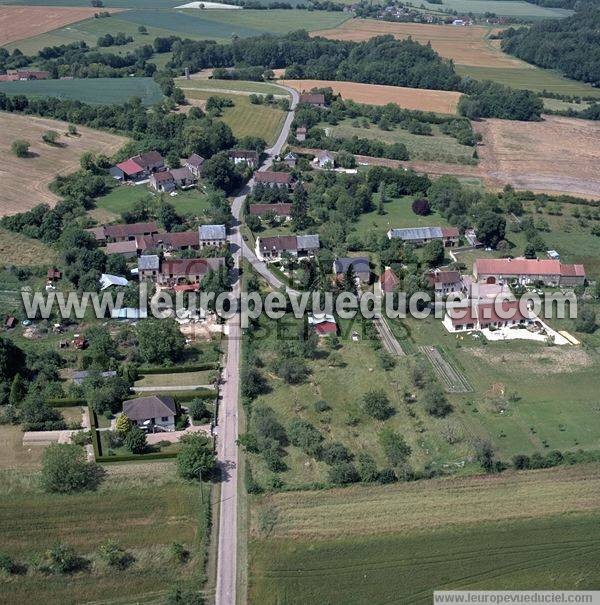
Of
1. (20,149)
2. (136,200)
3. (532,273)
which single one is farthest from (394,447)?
(20,149)

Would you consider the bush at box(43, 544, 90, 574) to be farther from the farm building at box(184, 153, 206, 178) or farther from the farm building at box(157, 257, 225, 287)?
the farm building at box(184, 153, 206, 178)

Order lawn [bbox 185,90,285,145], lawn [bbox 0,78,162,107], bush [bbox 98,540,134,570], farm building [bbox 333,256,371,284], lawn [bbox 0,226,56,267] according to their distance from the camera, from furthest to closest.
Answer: lawn [bbox 0,78,162,107], lawn [bbox 185,90,285,145], lawn [bbox 0,226,56,267], farm building [bbox 333,256,371,284], bush [bbox 98,540,134,570]

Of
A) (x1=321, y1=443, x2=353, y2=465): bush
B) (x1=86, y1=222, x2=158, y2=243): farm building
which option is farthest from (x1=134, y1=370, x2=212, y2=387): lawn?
(x1=86, y1=222, x2=158, y2=243): farm building

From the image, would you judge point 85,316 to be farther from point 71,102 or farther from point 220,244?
point 71,102

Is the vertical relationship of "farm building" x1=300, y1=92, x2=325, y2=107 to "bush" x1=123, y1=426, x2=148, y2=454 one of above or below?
below

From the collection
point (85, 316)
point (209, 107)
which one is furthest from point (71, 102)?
point (85, 316)

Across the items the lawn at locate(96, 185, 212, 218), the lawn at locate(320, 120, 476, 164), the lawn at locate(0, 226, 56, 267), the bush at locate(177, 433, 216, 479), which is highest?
the bush at locate(177, 433, 216, 479)

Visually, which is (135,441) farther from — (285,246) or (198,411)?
(285,246)
